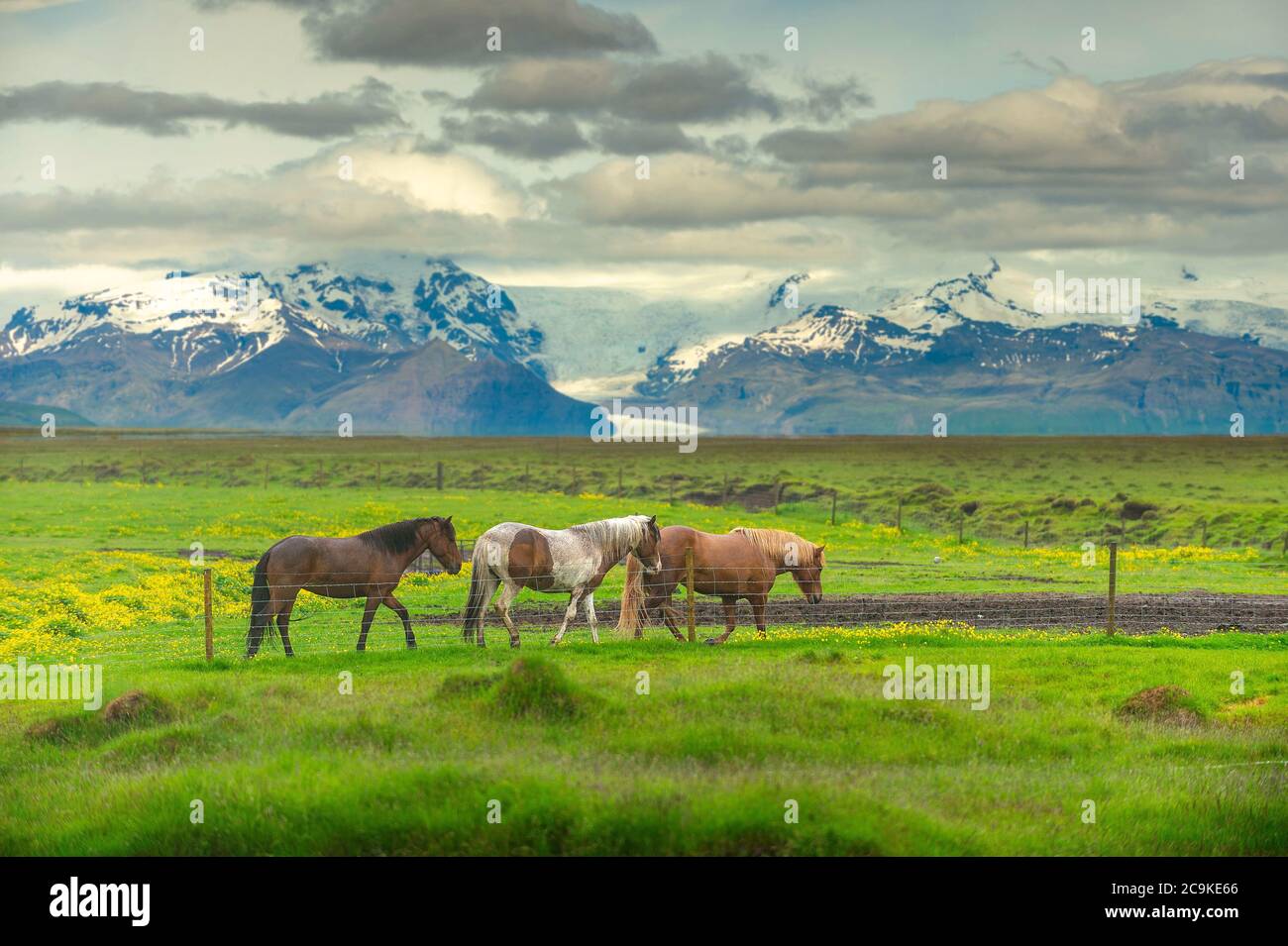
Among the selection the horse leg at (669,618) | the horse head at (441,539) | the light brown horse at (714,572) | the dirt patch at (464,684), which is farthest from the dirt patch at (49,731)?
the horse leg at (669,618)

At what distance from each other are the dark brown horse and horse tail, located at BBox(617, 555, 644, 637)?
387cm

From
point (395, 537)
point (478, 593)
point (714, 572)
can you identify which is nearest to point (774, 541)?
point (714, 572)

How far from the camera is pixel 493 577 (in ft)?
83.7

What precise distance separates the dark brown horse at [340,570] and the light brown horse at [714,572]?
4.10 m

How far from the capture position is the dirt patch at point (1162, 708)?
18.9m

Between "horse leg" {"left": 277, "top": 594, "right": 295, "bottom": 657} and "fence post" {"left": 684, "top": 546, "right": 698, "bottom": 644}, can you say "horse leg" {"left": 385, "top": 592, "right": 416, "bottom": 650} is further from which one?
"fence post" {"left": 684, "top": 546, "right": 698, "bottom": 644}

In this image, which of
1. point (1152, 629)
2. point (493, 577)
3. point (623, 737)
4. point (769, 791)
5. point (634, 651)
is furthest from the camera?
point (1152, 629)

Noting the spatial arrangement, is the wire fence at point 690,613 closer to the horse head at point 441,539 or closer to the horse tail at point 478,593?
the horse tail at point 478,593

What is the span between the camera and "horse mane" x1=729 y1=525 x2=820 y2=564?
2745 cm

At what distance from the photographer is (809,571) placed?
94.3ft

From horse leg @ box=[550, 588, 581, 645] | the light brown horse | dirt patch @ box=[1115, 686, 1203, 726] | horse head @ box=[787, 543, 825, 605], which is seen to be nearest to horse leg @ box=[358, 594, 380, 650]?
horse leg @ box=[550, 588, 581, 645]

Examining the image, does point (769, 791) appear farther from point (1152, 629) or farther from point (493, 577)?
point (1152, 629)
